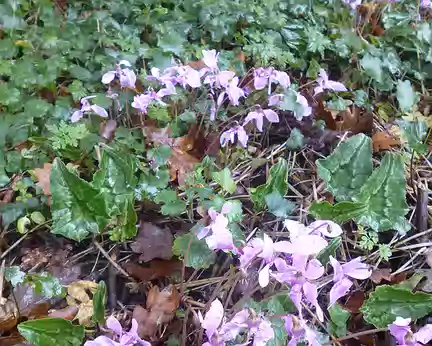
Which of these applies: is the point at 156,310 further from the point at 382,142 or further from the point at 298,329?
the point at 382,142

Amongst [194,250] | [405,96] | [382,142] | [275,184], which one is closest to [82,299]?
[194,250]

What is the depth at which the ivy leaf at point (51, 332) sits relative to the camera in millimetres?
1292

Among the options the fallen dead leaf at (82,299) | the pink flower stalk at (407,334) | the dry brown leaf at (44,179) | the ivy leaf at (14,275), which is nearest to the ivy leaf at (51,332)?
the fallen dead leaf at (82,299)

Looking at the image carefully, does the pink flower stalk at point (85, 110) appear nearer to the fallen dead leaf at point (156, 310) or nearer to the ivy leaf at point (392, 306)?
the fallen dead leaf at point (156, 310)

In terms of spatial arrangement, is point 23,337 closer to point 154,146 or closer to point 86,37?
point 154,146

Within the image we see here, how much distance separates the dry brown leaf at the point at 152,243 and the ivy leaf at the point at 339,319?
0.50m

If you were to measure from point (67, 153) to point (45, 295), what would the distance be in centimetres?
54

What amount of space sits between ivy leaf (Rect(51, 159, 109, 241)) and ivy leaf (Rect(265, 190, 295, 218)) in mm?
500

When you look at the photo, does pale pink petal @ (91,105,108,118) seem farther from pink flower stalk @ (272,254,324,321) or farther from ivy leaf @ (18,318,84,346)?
pink flower stalk @ (272,254,324,321)

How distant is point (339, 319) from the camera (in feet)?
4.87

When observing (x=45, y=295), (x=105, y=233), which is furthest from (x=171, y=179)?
(x=45, y=295)

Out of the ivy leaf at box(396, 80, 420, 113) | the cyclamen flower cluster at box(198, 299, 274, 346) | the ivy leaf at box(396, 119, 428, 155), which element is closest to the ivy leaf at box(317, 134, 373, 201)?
the ivy leaf at box(396, 119, 428, 155)

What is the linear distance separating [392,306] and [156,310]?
2.12 ft

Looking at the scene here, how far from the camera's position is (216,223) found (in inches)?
47.4
